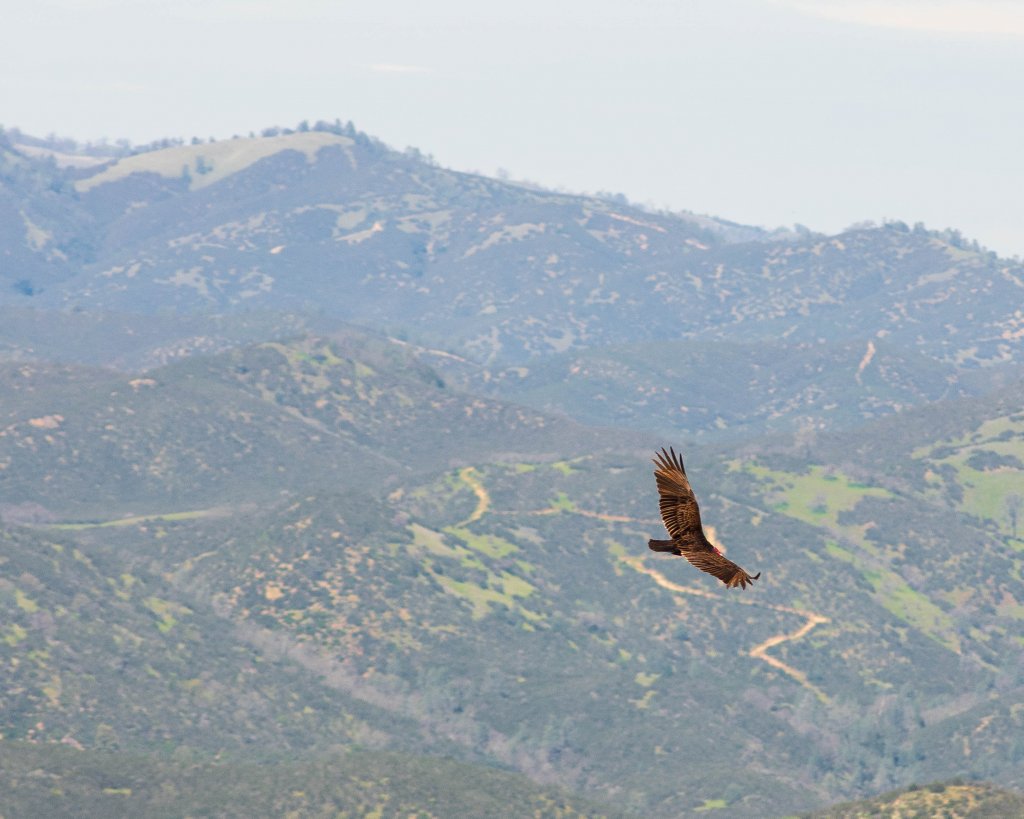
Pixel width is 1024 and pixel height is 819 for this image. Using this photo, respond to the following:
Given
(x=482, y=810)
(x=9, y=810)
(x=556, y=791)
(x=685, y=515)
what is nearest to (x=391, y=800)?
(x=482, y=810)

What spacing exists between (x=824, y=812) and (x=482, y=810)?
3437 centimetres

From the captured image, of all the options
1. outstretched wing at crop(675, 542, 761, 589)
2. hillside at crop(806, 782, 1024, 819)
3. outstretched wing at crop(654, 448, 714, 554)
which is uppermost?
outstretched wing at crop(654, 448, 714, 554)

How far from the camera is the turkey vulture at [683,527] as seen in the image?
4431 cm

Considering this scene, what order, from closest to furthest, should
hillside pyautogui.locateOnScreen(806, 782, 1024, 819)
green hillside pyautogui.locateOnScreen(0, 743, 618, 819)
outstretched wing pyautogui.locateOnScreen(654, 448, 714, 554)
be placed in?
outstretched wing pyautogui.locateOnScreen(654, 448, 714, 554) → hillside pyautogui.locateOnScreen(806, 782, 1024, 819) → green hillside pyautogui.locateOnScreen(0, 743, 618, 819)

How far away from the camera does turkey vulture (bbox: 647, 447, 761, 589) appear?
44312mm

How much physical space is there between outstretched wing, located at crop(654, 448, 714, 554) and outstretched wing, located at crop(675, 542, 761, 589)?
16cm

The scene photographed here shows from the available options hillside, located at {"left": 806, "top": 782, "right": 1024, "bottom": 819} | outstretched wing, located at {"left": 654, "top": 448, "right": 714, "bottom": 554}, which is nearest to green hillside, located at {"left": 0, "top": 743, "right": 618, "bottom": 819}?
hillside, located at {"left": 806, "top": 782, "right": 1024, "bottom": 819}

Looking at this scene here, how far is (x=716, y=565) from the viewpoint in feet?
146

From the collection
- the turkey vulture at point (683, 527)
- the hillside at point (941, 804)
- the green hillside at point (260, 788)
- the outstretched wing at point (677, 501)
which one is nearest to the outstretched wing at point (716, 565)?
the turkey vulture at point (683, 527)

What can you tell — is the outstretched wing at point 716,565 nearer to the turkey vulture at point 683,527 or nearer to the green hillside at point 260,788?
the turkey vulture at point 683,527

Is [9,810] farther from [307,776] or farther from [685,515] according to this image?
[685,515]

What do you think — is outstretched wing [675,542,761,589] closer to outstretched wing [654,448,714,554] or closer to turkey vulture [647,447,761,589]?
turkey vulture [647,447,761,589]

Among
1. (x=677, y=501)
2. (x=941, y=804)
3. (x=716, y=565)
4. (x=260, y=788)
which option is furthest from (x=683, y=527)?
(x=260, y=788)

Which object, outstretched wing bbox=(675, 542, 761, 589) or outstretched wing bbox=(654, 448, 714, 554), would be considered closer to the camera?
outstretched wing bbox=(675, 542, 761, 589)
